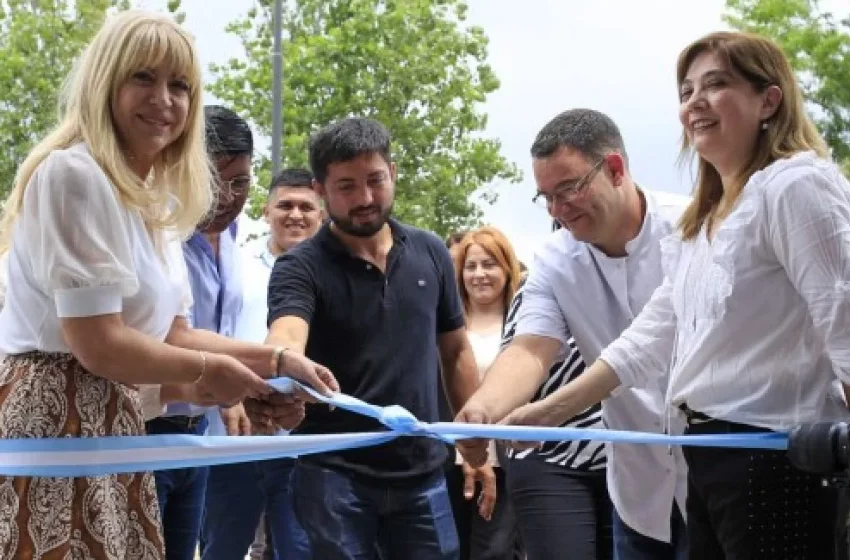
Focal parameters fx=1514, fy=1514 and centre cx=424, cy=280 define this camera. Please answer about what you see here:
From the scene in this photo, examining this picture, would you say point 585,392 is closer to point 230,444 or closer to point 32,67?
point 230,444

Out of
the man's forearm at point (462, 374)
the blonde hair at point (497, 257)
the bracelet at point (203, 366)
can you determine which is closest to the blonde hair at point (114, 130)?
the bracelet at point (203, 366)

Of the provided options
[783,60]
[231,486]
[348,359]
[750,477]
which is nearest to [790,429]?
[750,477]

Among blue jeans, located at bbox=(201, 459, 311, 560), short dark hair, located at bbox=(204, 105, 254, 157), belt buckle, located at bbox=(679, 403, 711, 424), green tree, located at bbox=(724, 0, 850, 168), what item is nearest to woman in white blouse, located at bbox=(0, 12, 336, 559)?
belt buckle, located at bbox=(679, 403, 711, 424)

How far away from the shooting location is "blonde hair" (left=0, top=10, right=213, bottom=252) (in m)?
4.05

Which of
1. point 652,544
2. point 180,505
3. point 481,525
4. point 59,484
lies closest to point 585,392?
point 652,544

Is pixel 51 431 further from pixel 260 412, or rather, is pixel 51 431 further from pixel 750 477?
pixel 750 477

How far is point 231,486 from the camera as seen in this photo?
6.84 meters

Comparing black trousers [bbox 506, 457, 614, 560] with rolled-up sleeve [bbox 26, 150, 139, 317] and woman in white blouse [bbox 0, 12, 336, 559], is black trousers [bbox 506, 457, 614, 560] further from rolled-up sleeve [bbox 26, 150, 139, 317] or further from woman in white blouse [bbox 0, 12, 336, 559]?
rolled-up sleeve [bbox 26, 150, 139, 317]

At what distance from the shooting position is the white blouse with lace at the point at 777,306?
3777 mm

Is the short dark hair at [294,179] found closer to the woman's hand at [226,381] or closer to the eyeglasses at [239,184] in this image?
the eyeglasses at [239,184]

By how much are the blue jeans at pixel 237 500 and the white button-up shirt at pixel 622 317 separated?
170 centimetres

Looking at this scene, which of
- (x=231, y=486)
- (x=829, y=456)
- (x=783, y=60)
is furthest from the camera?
(x=231, y=486)

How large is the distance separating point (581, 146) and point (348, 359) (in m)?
1.23

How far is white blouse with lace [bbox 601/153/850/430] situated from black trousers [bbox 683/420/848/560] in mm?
102
